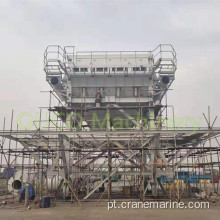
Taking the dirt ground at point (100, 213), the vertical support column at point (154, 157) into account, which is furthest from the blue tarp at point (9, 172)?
the vertical support column at point (154, 157)

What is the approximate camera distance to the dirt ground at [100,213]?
13125 millimetres

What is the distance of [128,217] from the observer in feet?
42.9

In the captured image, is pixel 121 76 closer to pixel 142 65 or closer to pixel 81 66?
pixel 142 65

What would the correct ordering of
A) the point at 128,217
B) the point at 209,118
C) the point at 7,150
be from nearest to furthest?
1. the point at 128,217
2. the point at 209,118
3. the point at 7,150

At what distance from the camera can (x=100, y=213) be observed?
14.1m

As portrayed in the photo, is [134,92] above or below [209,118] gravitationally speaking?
above

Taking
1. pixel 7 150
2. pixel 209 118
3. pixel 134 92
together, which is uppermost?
pixel 134 92

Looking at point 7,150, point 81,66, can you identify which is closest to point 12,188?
point 7,150

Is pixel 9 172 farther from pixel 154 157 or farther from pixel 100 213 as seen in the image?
pixel 100 213

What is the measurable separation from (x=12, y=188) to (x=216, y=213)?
1453 centimetres

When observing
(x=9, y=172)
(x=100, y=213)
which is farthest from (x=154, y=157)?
(x=9, y=172)


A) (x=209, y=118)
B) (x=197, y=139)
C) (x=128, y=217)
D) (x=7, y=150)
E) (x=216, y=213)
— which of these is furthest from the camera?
(x=197, y=139)

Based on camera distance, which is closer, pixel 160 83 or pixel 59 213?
pixel 59 213

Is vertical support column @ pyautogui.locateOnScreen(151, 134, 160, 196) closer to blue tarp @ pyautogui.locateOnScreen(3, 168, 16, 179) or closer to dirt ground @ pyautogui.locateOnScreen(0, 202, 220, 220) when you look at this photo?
dirt ground @ pyautogui.locateOnScreen(0, 202, 220, 220)
